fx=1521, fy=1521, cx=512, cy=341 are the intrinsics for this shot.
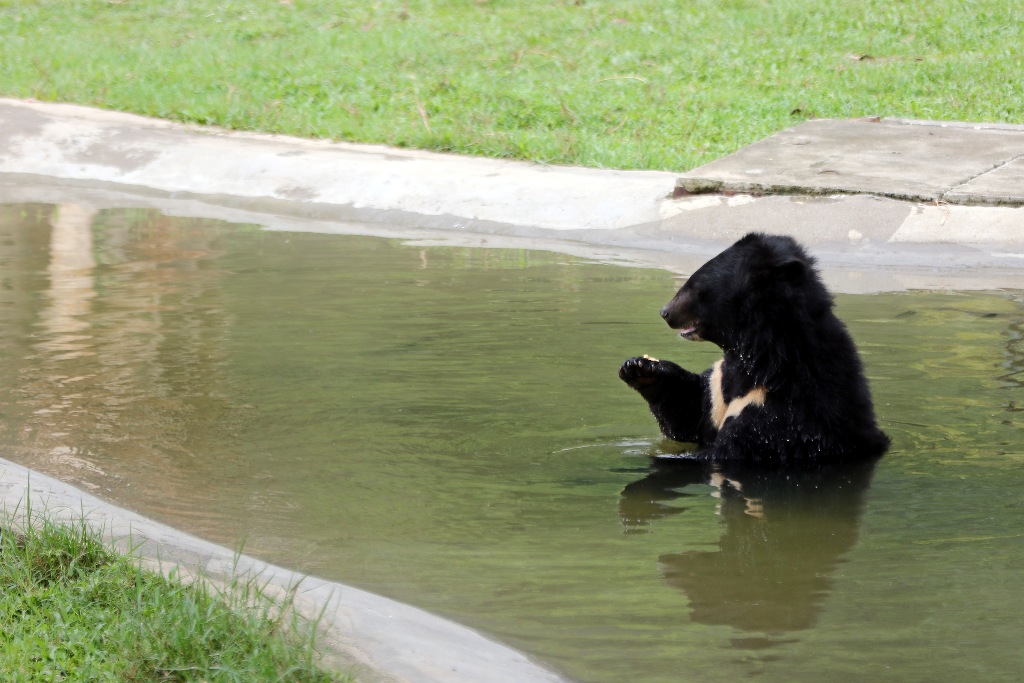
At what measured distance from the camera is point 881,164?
1162cm

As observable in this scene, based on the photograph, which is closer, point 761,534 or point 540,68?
point 761,534

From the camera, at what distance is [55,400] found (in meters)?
6.89

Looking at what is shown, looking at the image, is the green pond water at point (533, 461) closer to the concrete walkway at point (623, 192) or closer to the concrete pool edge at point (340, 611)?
the concrete pool edge at point (340, 611)

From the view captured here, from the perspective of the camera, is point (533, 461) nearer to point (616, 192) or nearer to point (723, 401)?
point (723, 401)

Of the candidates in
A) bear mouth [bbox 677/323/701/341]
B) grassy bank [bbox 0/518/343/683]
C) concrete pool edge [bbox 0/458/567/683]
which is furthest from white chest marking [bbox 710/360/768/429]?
grassy bank [bbox 0/518/343/683]

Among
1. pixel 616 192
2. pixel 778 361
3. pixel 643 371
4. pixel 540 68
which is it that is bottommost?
pixel 643 371

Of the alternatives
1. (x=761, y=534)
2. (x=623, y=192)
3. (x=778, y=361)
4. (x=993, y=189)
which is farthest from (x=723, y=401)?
(x=623, y=192)

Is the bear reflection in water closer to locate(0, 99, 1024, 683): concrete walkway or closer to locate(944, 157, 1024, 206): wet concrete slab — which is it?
locate(0, 99, 1024, 683): concrete walkway

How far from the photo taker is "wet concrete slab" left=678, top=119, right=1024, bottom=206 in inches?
424

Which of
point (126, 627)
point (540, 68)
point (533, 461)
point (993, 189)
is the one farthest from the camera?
point (540, 68)

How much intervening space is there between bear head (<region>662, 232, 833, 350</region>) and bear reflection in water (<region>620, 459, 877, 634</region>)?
54 centimetres

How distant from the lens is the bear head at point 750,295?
224 inches

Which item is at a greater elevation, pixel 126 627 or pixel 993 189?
pixel 993 189

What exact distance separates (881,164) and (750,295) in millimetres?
6254
